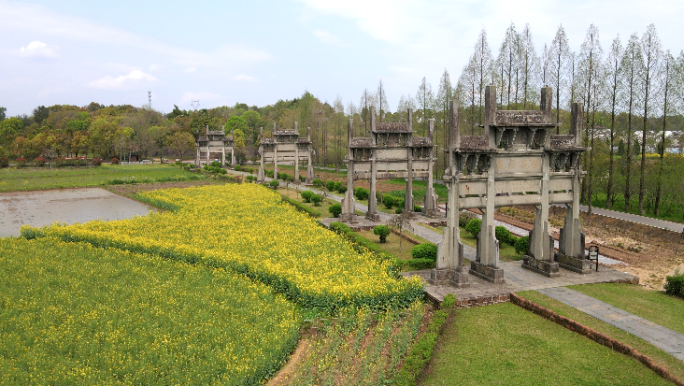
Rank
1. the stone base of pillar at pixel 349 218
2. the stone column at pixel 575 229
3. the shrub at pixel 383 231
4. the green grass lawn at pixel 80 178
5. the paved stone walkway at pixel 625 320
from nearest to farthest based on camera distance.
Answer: the paved stone walkway at pixel 625 320 → the stone column at pixel 575 229 → the shrub at pixel 383 231 → the stone base of pillar at pixel 349 218 → the green grass lawn at pixel 80 178

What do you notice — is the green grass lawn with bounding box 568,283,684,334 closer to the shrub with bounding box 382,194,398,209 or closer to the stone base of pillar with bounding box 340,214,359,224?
the stone base of pillar with bounding box 340,214,359,224

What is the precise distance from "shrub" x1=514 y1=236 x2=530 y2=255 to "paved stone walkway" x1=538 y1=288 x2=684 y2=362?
14.0 feet

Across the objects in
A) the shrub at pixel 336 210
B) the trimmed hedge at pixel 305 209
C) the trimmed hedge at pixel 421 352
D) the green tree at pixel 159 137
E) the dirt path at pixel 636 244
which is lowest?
the trimmed hedge at pixel 421 352

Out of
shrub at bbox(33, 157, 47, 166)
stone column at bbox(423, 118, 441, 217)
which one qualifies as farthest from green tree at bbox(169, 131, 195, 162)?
stone column at bbox(423, 118, 441, 217)

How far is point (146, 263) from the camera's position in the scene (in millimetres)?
17953

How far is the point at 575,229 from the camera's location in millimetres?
16438

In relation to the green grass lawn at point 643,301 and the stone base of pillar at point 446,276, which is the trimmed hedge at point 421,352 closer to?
the stone base of pillar at point 446,276

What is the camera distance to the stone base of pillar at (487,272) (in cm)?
1497

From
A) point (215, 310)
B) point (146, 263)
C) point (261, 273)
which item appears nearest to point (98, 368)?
point (215, 310)

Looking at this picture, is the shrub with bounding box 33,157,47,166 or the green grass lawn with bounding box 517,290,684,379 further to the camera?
the shrub with bounding box 33,157,47,166

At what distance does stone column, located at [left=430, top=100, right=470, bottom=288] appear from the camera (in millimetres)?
14734

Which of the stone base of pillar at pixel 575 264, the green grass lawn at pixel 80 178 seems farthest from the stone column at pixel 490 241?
the green grass lawn at pixel 80 178

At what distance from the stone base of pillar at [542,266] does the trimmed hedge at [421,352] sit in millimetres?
5051

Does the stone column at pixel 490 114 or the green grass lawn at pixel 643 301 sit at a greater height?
the stone column at pixel 490 114
